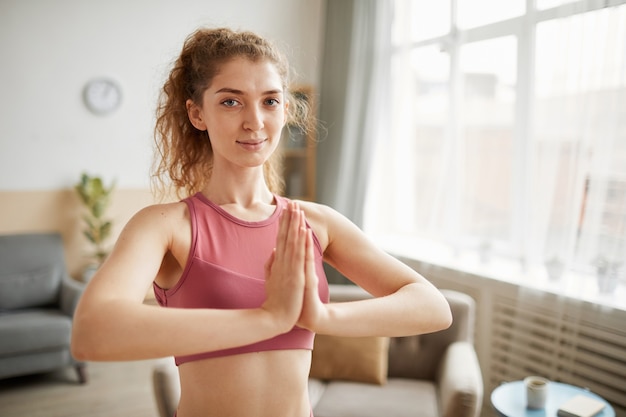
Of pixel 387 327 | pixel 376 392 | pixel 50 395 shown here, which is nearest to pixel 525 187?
pixel 376 392

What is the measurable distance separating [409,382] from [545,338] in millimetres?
722

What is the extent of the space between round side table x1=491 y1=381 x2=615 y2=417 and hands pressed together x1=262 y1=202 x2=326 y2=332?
1.61 metres

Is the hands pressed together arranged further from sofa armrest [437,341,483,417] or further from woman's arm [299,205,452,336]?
sofa armrest [437,341,483,417]

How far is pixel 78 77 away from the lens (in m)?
3.96

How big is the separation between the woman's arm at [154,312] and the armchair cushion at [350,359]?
1864 millimetres

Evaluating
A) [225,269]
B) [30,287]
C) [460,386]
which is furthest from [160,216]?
[30,287]

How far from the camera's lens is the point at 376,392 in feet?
8.12

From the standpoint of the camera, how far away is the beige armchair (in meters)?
2.10

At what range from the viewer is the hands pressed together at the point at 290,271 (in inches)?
30.7

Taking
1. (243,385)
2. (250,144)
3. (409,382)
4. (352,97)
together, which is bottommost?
(409,382)

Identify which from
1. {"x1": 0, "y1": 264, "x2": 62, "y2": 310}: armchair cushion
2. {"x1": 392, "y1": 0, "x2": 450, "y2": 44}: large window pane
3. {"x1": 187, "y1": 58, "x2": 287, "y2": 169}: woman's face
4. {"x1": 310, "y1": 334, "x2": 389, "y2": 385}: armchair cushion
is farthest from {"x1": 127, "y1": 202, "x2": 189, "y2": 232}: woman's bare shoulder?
{"x1": 0, "y1": 264, "x2": 62, "y2": 310}: armchair cushion

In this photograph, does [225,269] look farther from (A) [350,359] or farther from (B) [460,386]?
(A) [350,359]

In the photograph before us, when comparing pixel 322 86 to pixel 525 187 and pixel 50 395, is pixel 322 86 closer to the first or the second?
pixel 525 187

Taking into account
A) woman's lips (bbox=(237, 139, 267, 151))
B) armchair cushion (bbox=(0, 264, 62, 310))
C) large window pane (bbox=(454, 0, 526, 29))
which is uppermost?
large window pane (bbox=(454, 0, 526, 29))
